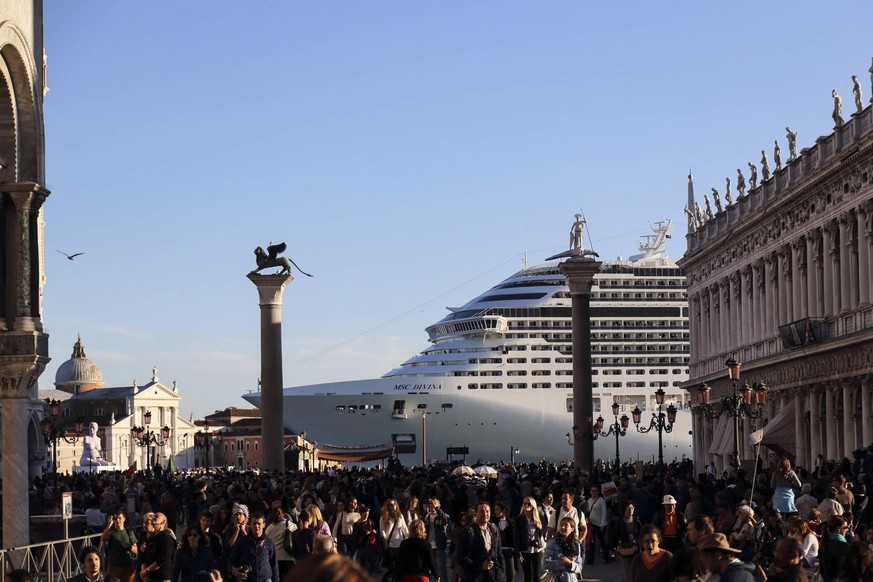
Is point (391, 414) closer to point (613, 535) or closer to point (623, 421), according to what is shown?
point (623, 421)

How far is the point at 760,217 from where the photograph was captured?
56.5m

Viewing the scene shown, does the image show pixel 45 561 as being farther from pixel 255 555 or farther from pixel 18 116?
pixel 18 116

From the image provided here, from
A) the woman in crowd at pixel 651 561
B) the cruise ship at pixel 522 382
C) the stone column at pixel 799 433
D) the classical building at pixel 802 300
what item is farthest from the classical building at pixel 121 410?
the woman in crowd at pixel 651 561

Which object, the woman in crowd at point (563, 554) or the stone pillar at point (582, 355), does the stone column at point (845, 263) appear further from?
the woman in crowd at point (563, 554)

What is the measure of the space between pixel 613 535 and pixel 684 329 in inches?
3490

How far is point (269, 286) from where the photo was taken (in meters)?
46.2

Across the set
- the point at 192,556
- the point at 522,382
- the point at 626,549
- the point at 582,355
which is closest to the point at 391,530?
the point at 626,549

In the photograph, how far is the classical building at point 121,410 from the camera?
17175cm

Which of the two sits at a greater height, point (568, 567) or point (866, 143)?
point (866, 143)

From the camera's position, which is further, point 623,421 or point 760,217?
point 623,421

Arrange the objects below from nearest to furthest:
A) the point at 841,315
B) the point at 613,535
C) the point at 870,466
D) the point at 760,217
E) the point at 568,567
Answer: the point at 568,567 < the point at 613,535 < the point at 870,466 < the point at 841,315 < the point at 760,217

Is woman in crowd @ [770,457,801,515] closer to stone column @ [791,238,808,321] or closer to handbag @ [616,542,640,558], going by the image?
handbag @ [616,542,640,558]

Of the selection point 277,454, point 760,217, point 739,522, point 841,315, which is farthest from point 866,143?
point 739,522

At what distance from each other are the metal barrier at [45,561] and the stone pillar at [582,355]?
2852 cm
